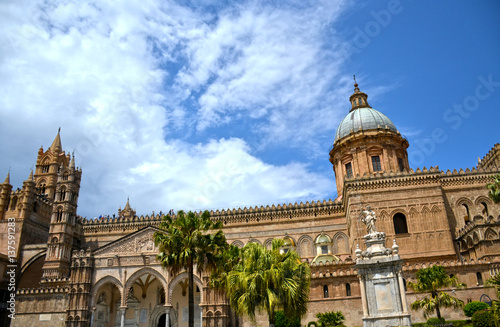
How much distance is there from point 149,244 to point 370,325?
68.8 ft

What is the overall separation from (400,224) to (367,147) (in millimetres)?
10070

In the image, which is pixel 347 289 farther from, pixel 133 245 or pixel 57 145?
pixel 57 145

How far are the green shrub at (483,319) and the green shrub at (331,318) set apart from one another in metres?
9.49

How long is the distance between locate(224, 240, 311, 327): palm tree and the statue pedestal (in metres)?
4.40

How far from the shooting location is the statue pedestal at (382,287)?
17.0 meters

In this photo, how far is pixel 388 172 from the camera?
132ft

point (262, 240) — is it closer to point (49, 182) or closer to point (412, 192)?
point (412, 192)

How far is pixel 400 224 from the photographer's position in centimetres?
3759

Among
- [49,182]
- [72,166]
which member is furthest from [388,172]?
[49,182]

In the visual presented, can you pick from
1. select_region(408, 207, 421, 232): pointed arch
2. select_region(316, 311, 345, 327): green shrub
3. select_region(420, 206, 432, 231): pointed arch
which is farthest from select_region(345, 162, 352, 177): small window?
select_region(316, 311, 345, 327): green shrub

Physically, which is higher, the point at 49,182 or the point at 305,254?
the point at 49,182

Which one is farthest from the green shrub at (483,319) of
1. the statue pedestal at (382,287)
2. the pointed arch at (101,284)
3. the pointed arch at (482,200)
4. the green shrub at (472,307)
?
the pointed arch at (101,284)

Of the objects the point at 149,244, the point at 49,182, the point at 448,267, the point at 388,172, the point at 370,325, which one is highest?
the point at 49,182

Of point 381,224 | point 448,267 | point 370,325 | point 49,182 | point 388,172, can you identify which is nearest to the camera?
point 370,325
